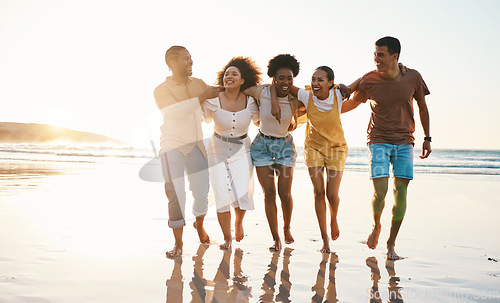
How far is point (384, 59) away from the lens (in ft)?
14.4

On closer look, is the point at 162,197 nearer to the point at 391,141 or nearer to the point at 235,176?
the point at 235,176

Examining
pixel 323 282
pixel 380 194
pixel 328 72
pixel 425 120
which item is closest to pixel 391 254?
pixel 380 194

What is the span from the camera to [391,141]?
4516mm

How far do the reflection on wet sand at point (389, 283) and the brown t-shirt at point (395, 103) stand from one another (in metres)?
1.31

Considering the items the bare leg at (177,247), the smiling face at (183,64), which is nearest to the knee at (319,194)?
the bare leg at (177,247)

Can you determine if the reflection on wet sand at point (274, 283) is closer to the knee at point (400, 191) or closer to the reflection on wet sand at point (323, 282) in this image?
the reflection on wet sand at point (323, 282)

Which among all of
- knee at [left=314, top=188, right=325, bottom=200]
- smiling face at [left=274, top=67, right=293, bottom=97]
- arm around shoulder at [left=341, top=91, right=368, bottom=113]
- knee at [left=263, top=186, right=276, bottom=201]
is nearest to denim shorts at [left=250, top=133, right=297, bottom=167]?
knee at [left=263, top=186, right=276, bottom=201]

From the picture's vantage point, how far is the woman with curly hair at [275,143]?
4.64 m

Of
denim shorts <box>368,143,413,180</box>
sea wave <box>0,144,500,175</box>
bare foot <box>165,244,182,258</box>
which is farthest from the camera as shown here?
sea wave <box>0,144,500,175</box>

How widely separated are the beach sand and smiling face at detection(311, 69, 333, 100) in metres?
1.75

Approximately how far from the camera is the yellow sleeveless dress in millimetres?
4562

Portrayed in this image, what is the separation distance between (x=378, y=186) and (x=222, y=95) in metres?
2.03

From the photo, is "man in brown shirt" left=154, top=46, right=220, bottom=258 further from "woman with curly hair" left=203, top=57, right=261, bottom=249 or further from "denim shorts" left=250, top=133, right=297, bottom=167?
"denim shorts" left=250, top=133, right=297, bottom=167

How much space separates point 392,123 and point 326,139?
73 cm
